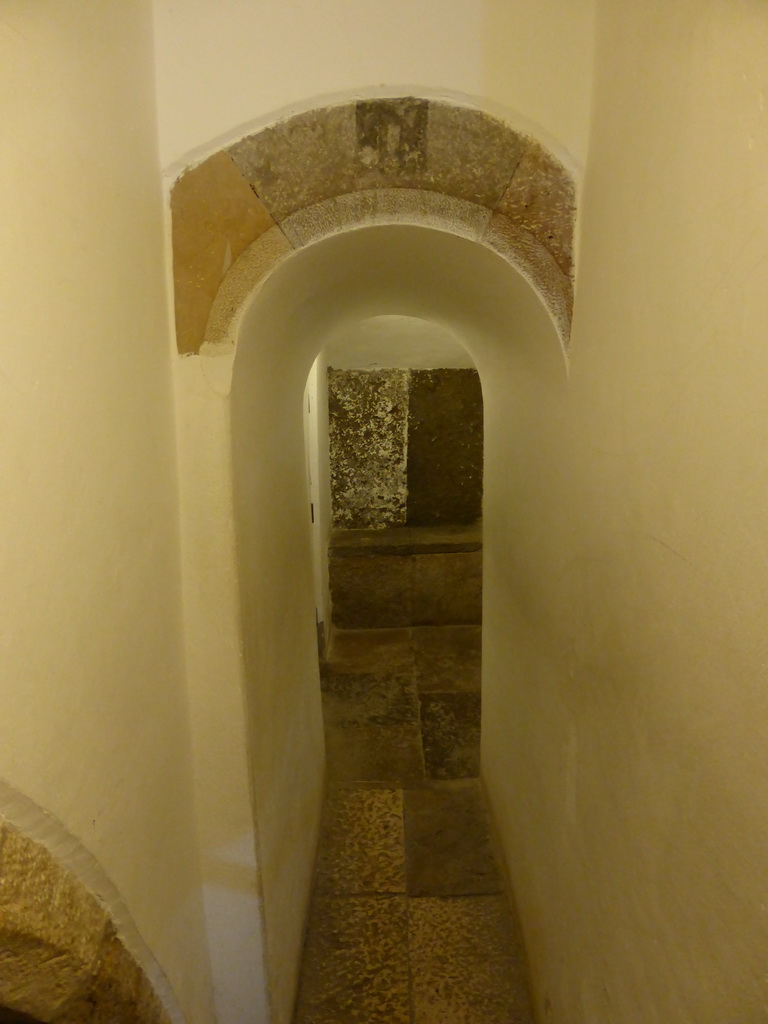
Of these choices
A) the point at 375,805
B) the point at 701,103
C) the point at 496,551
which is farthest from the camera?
the point at 375,805

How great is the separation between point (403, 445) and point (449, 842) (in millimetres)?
2739

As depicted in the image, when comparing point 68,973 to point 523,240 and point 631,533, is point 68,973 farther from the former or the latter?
point 523,240

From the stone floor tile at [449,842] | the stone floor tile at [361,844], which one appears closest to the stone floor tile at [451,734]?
the stone floor tile at [449,842]

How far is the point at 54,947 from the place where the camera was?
0.90 metres

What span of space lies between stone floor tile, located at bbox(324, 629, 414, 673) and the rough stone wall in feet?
2.56

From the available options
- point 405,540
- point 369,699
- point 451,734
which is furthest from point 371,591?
point 451,734

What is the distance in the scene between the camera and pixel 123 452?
1173mm

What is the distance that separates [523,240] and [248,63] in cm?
66

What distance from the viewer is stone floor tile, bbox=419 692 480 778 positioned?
9.80 feet

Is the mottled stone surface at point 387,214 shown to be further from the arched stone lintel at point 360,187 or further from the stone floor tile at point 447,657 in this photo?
the stone floor tile at point 447,657

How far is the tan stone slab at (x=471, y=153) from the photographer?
138cm

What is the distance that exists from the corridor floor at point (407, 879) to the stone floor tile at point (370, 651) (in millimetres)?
234

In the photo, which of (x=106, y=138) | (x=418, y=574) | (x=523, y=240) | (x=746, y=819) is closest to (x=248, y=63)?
(x=106, y=138)

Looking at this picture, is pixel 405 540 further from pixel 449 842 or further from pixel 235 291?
pixel 235 291
